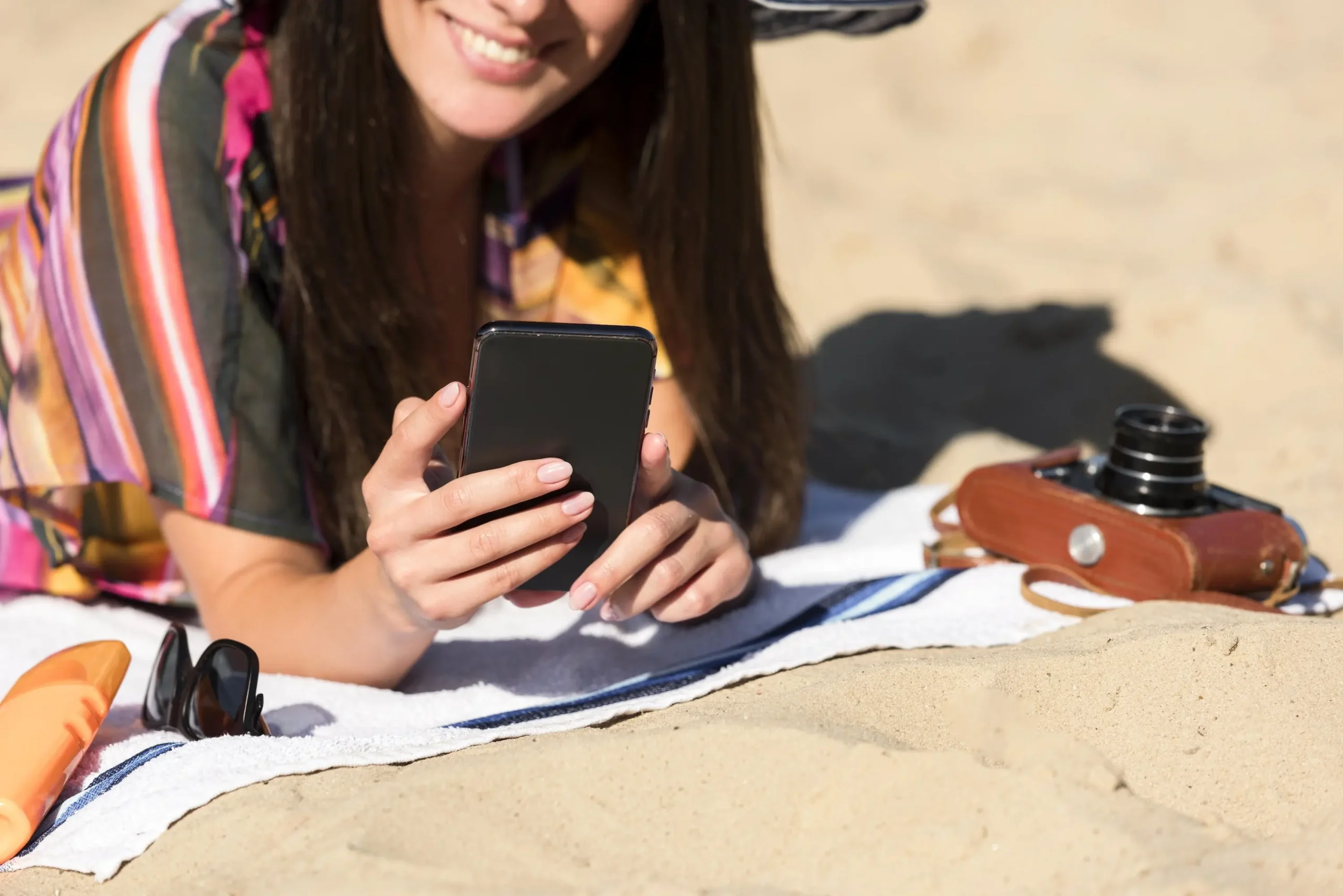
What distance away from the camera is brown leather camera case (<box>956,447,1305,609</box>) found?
147 cm

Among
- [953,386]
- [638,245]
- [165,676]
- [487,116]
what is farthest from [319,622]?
[953,386]

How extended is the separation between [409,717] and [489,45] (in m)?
0.74

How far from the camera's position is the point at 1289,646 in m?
1.20

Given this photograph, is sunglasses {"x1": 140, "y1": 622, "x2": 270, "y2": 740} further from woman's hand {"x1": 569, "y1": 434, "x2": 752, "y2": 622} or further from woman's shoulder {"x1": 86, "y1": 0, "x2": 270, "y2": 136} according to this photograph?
woman's shoulder {"x1": 86, "y1": 0, "x2": 270, "y2": 136}

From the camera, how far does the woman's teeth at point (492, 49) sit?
1482mm

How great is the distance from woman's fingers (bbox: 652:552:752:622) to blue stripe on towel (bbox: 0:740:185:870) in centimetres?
46

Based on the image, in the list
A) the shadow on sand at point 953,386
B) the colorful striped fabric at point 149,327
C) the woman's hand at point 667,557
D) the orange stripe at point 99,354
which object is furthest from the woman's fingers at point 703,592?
the shadow on sand at point 953,386

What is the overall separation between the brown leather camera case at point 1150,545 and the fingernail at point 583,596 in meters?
0.67

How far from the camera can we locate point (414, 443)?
1073mm

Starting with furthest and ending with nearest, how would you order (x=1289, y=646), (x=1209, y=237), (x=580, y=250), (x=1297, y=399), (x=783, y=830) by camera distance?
(x=1209, y=237) < (x=1297, y=399) < (x=580, y=250) < (x=1289, y=646) < (x=783, y=830)

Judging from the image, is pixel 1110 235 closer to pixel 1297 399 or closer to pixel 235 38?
pixel 1297 399

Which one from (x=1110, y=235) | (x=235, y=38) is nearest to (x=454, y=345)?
(x=235, y=38)

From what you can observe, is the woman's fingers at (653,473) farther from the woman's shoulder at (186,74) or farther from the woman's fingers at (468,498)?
the woman's shoulder at (186,74)

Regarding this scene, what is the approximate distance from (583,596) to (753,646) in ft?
1.10
